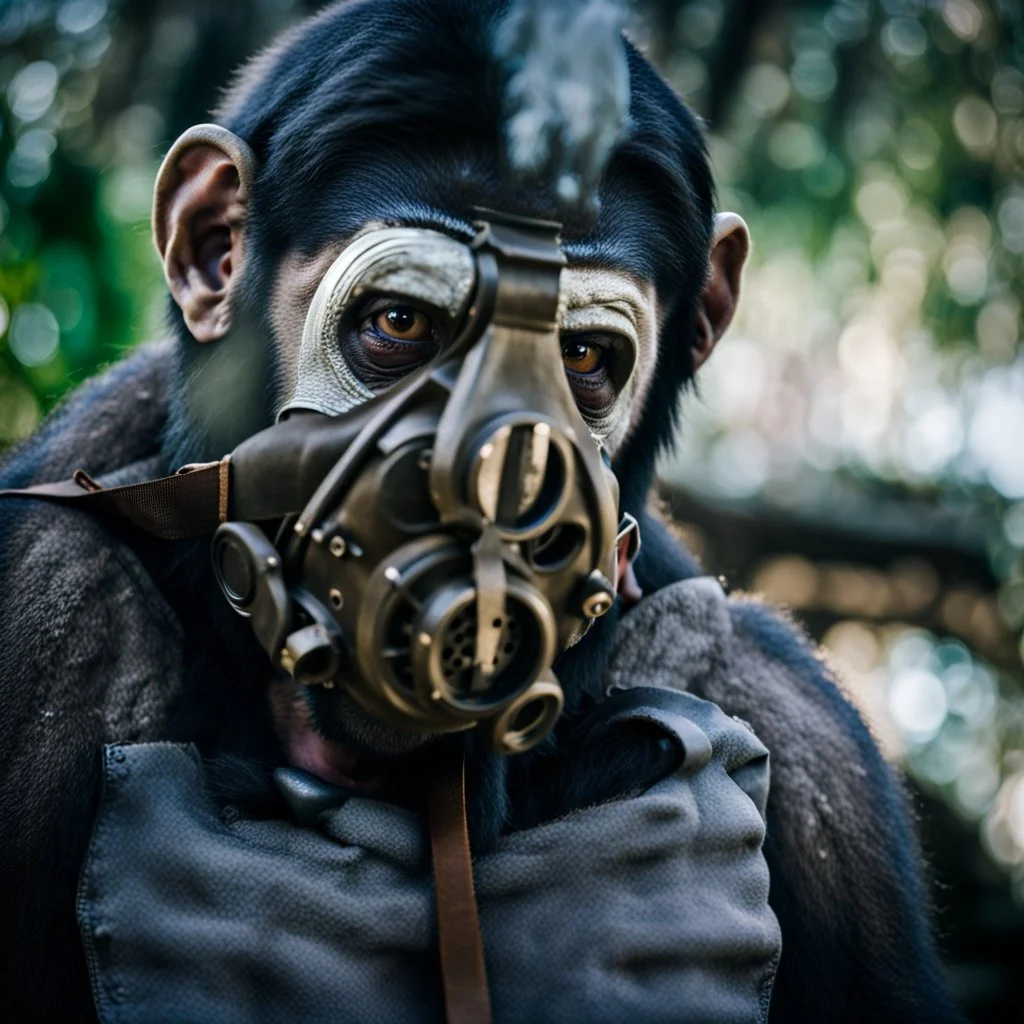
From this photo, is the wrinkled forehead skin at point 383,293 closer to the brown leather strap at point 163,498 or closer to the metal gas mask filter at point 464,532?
the metal gas mask filter at point 464,532

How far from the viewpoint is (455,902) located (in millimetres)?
1905

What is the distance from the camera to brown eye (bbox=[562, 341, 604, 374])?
6.54ft

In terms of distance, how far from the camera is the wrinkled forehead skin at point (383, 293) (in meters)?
1.81

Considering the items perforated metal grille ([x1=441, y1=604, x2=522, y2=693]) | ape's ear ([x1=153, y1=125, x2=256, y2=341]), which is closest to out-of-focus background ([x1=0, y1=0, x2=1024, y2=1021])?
ape's ear ([x1=153, y1=125, x2=256, y2=341])

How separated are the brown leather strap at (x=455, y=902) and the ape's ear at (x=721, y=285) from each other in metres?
0.93

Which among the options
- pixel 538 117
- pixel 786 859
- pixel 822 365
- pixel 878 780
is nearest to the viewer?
pixel 538 117

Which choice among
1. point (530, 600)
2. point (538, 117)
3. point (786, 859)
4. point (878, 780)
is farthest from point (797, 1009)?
point (538, 117)

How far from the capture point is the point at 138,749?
6.28 ft

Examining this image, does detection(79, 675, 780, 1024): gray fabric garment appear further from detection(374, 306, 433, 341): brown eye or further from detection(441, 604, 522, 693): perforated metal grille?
detection(374, 306, 433, 341): brown eye

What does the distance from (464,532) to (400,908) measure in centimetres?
62

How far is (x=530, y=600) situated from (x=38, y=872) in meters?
0.84

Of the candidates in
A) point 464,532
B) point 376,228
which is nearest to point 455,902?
point 464,532

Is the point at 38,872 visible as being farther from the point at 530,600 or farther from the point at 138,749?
the point at 530,600

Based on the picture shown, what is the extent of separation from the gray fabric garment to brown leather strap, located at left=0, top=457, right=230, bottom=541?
34 cm
